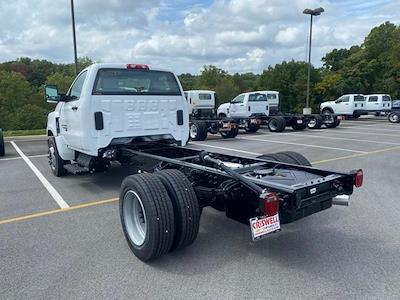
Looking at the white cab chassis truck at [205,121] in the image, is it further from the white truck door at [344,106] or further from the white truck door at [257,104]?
the white truck door at [344,106]

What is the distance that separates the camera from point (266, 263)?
3711 millimetres

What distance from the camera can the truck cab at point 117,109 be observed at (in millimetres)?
5941

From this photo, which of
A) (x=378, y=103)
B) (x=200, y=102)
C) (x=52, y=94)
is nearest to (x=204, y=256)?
(x=52, y=94)

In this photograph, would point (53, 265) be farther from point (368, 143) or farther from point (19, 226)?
point (368, 143)

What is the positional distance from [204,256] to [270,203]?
1.08 meters

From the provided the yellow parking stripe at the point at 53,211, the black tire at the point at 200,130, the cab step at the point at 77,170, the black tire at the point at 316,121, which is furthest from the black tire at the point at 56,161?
the black tire at the point at 316,121

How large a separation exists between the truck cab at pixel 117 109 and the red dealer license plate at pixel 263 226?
Answer: 137 inches

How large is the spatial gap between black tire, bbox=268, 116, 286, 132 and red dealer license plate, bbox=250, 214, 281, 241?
1596cm

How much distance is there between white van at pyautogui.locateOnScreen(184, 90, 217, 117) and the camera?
19328 millimetres

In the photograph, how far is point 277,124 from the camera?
18984mm

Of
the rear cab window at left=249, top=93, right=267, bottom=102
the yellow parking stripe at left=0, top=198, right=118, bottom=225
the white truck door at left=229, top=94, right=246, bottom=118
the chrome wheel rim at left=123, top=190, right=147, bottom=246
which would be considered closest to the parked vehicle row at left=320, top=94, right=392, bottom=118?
the rear cab window at left=249, top=93, right=267, bottom=102

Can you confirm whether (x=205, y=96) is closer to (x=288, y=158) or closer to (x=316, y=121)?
(x=316, y=121)

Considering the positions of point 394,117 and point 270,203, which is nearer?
point 270,203

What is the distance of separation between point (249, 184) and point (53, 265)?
2108mm
